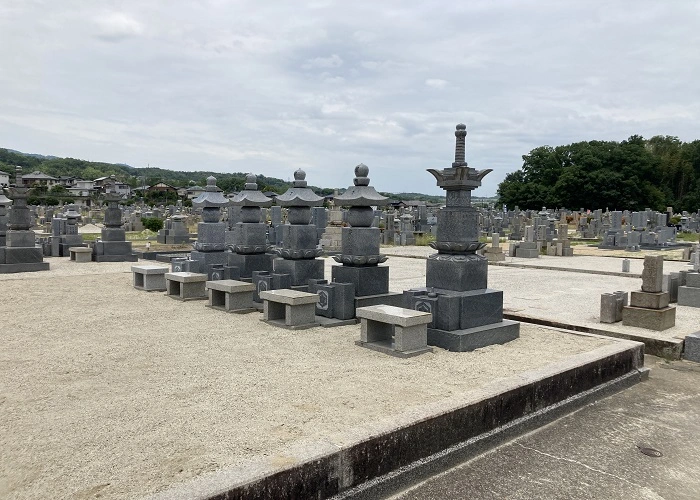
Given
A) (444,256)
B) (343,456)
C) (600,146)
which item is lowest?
(343,456)

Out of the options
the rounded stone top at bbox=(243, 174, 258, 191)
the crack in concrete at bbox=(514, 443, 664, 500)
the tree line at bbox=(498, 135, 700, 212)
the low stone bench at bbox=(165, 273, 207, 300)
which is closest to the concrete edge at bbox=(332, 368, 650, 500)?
the crack in concrete at bbox=(514, 443, 664, 500)

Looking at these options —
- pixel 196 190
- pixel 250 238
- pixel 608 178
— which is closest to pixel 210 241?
pixel 250 238

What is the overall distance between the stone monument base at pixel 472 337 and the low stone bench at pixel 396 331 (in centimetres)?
21

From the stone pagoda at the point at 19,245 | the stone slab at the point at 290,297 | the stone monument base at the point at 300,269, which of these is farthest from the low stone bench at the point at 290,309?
the stone pagoda at the point at 19,245

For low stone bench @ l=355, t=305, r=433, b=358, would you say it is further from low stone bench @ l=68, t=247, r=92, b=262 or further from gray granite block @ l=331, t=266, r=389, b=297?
low stone bench @ l=68, t=247, r=92, b=262

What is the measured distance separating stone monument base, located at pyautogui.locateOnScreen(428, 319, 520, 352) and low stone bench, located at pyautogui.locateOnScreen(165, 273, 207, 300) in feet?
15.4

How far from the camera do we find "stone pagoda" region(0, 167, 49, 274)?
42.5 ft

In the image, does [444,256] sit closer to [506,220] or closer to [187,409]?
[187,409]

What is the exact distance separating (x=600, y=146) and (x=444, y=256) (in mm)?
64581

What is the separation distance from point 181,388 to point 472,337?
126 inches

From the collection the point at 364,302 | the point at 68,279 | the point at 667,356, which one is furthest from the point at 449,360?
the point at 68,279

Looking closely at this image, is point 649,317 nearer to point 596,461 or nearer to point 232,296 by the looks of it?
point 596,461

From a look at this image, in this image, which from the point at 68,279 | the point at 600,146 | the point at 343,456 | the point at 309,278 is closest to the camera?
the point at 343,456

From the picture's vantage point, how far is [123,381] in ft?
15.1
